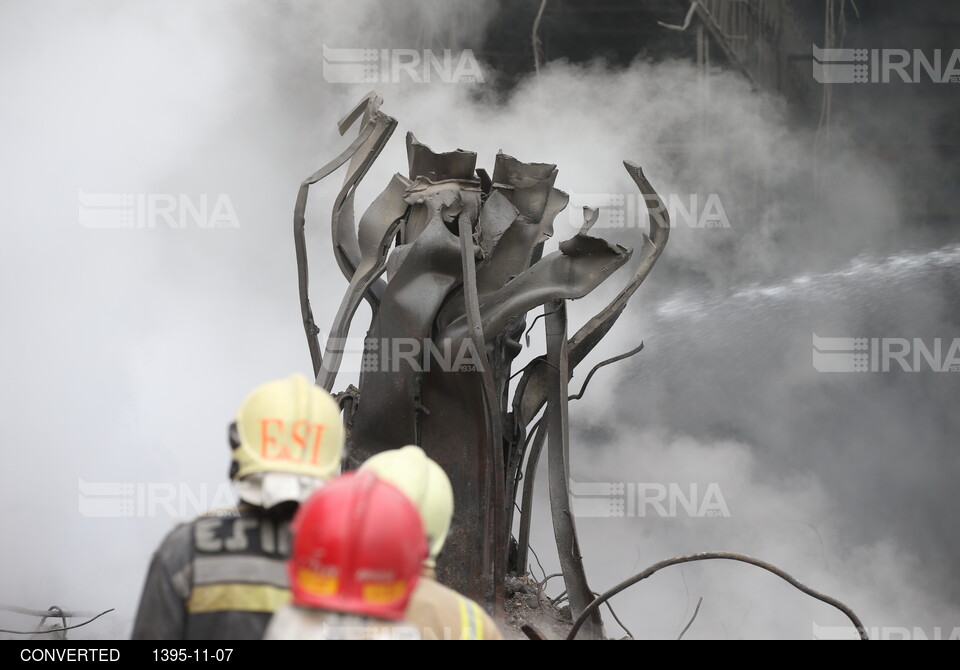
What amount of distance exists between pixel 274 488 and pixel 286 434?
11 cm

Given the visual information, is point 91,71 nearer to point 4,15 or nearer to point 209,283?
point 4,15

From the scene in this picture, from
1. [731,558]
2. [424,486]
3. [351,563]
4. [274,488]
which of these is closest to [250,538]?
[274,488]

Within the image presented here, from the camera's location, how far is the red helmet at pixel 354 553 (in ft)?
5.61

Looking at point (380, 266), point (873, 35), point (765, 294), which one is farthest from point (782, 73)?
point (380, 266)

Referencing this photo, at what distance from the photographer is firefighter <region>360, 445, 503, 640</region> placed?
212 centimetres

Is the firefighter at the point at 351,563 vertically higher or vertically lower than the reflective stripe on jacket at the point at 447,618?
higher

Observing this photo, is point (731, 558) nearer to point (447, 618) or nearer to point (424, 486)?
point (424, 486)

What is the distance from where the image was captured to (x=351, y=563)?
171cm

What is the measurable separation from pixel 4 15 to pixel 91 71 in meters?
0.70

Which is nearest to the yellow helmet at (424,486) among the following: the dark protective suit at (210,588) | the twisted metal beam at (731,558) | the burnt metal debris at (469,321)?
the dark protective suit at (210,588)

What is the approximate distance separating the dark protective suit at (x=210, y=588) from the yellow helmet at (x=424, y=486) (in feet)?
0.80

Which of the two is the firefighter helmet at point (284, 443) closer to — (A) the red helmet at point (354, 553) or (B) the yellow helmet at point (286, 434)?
(B) the yellow helmet at point (286, 434)

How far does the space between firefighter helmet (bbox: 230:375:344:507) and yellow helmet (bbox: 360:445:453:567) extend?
14 cm

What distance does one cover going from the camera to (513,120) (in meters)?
9.05
